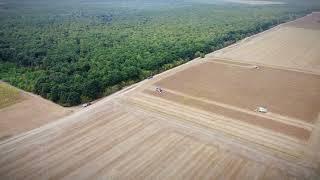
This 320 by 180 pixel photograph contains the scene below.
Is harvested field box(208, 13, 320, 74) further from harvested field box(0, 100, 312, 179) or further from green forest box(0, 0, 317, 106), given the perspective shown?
harvested field box(0, 100, 312, 179)

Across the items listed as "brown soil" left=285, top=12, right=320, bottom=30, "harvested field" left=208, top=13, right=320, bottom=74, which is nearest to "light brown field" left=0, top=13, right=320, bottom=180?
"harvested field" left=208, top=13, right=320, bottom=74

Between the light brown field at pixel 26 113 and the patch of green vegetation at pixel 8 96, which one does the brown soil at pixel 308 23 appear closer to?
the light brown field at pixel 26 113

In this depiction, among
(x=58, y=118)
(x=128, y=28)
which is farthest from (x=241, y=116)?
(x=128, y=28)

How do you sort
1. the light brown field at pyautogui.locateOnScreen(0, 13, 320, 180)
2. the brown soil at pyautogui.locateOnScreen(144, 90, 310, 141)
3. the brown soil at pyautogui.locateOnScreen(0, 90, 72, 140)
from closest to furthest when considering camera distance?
1. the light brown field at pyautogui.locateOnScreen(0, 13, 320, 180)
2. the brown soil at pyautogui.locateOnScreen(144, 90, 310, 141)
3. the brown soil at pyautogui.locateOnScreen(0, 90, 72, 140)

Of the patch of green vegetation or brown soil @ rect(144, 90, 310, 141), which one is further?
the patch of green vegetation

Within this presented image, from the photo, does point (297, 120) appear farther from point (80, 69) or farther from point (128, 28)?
point (128, 28)

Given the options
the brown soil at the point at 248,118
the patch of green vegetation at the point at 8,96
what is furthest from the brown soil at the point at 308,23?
the patch of green vegetation at the point at 8,96
